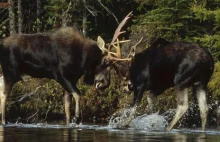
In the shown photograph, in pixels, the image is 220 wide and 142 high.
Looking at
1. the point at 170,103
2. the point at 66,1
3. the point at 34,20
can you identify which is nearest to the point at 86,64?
the point at 170,103

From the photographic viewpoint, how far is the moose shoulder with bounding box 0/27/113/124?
2283 cm

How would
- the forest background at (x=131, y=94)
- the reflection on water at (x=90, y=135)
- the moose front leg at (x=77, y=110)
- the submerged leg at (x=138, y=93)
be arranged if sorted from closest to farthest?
the reflection on water at (x=90, y=135)
the submerged leg at (x=138, y=93)
the moose front leg at (x=77, y=110)
the forest background at (x=131, y=94)

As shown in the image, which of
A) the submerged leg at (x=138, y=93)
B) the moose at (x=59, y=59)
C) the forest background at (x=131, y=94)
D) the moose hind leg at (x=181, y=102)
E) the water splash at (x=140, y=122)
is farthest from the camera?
the forest background at (x=131, y=94)

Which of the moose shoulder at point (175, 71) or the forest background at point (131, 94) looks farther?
the forest background at point (131, 94)

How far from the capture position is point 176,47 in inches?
854

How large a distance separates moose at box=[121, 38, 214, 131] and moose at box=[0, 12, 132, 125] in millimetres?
999

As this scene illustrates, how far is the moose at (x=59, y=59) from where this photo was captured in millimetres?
22828

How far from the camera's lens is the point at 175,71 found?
70.2 ft

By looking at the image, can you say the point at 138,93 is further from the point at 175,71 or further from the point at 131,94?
the point at 131,94

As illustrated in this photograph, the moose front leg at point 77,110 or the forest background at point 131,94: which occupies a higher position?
the forest background at point 131,94

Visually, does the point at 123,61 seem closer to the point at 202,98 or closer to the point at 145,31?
the point at 202,98

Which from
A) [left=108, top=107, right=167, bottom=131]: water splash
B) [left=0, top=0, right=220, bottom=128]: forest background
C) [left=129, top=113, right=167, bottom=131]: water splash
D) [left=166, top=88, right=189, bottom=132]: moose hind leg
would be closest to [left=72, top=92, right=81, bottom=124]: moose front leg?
[left=108, top=107, right=167, bottom=131]: water splash

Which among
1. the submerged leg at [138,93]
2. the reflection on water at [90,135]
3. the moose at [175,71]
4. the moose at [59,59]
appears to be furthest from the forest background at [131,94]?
the reflection on water at [90,135]

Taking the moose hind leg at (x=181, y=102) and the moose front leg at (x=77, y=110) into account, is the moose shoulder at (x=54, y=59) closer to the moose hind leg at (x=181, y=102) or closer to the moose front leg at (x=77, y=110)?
the moose front leg at (x=77, y=110)
